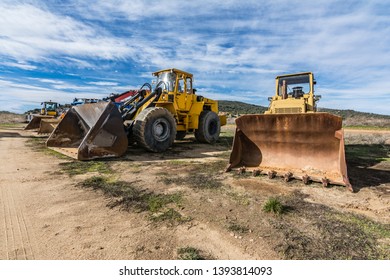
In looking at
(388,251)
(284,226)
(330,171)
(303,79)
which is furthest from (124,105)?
(388,251)

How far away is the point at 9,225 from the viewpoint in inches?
107

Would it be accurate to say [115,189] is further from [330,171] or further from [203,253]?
[330,171]

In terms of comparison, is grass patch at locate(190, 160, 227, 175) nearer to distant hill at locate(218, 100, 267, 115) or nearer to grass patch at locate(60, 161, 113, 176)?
grass patch at locate(60, 161, 113, 176)

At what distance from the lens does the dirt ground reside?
229cm

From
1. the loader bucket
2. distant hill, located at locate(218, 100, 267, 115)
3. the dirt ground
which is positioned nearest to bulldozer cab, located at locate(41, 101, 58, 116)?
the loader bucket

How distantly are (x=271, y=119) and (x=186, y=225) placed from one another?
3457 millimetres

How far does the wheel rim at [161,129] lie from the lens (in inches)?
304

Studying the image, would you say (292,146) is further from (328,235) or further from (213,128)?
(213,128)

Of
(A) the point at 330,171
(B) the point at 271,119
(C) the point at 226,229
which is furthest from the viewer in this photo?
(B) the point at 271,119

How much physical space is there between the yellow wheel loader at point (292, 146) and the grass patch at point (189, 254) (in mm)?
2772

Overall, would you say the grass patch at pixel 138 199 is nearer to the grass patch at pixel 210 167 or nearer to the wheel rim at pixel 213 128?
the grass patch at pixel 210 167

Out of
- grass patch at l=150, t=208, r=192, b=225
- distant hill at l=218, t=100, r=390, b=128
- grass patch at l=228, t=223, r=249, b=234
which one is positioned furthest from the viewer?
distant hill at l=218, t=100, r=390, b=128

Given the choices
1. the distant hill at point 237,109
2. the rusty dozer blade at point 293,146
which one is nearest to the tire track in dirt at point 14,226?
the rusty dozer blade at point 293,146

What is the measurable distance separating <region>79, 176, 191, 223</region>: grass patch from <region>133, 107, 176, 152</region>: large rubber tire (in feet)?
9.77
